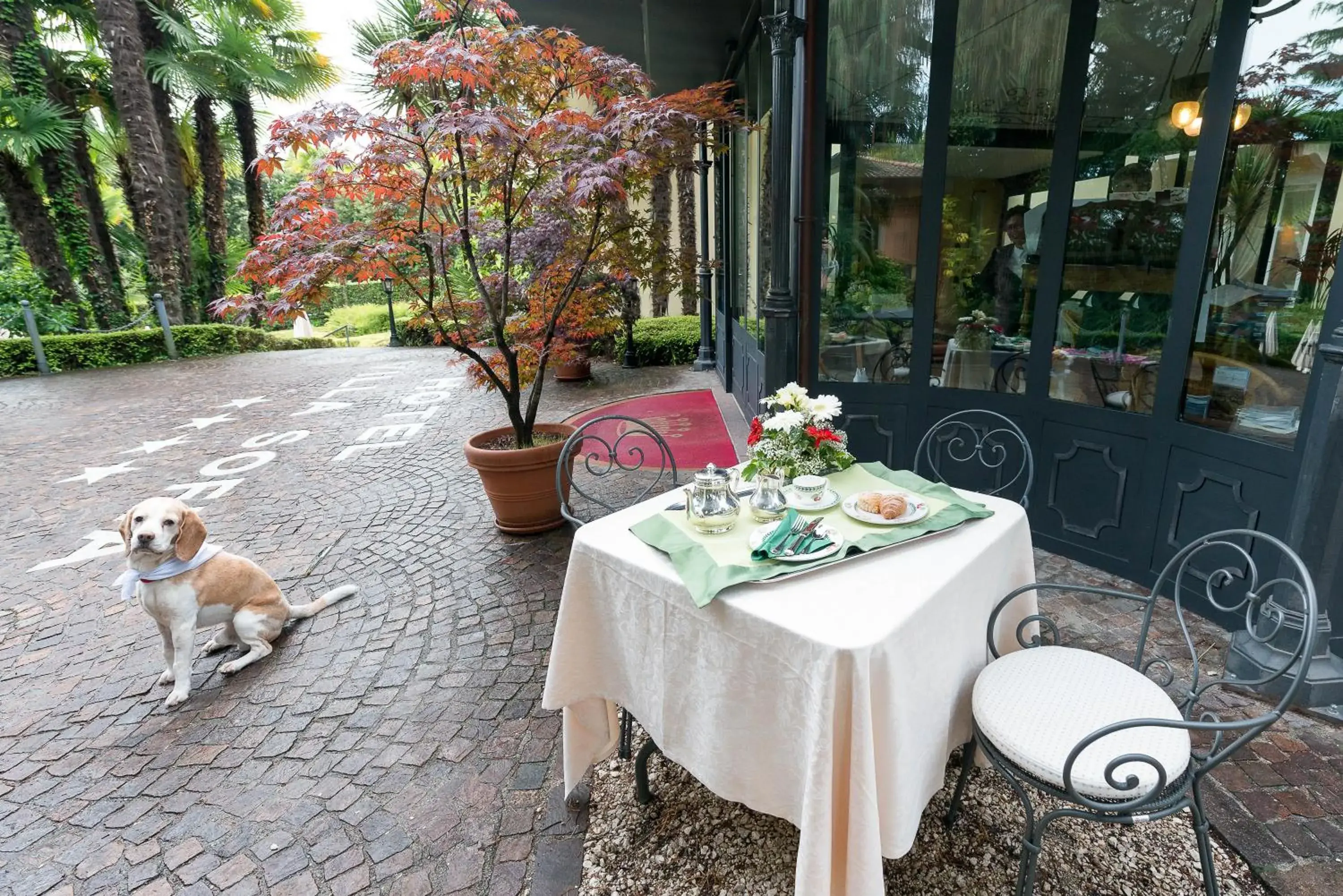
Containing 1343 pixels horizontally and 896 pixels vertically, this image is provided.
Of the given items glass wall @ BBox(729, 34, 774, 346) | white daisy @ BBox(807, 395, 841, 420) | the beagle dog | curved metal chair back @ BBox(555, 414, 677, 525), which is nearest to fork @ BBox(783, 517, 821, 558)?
white daisy @ BBox(807, 395, 841, 420)

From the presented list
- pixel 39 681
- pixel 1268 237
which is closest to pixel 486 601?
pixel 39 681

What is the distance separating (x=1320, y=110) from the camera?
237 cm

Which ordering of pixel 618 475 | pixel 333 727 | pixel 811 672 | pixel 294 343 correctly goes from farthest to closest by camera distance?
pixel 294 343
pixel 618 475
pixel 333 727
pixel 811 672

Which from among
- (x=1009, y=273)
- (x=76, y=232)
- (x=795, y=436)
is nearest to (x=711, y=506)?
(x=795, y=436)

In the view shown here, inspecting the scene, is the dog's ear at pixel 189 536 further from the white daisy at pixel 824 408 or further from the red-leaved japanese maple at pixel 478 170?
the white daisy at pixel 824 408

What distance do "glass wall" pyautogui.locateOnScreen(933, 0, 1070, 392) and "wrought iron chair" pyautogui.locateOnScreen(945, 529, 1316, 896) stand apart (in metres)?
2.14

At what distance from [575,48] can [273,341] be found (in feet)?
47.1

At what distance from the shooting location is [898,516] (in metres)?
1.71

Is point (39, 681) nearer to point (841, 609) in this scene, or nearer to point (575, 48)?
point (841, 609)

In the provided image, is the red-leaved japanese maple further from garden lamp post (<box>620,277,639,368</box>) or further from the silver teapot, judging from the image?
garden lamp post (<box>620,277,639,368</box>)

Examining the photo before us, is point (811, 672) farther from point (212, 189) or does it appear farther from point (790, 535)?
point (212, 189)

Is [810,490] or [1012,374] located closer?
[810,490]

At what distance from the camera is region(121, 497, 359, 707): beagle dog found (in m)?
2.42

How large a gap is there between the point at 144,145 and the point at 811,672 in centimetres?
1445
